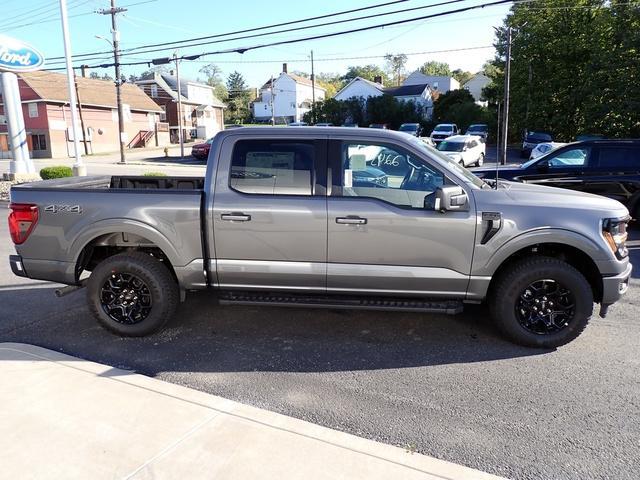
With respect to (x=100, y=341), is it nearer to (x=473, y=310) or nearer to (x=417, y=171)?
(x=417, y=171)

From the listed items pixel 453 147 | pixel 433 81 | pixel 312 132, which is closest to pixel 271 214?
pixel 312 132

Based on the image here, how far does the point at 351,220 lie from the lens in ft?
13.5

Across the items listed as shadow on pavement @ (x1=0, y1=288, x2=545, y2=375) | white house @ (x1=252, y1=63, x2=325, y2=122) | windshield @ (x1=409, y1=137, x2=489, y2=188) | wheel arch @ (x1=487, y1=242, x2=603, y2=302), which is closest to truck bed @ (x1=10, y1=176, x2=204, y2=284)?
shadow on pavement @ (x1=0, y1=288, x2=545, y2=375)

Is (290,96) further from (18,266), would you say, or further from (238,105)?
(18,266)

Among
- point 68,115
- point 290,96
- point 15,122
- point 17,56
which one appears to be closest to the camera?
point 17,56

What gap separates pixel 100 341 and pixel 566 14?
3898 cm

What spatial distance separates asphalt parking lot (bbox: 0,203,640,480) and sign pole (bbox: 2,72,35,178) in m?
16.5

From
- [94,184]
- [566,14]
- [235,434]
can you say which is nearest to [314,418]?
[235,434]

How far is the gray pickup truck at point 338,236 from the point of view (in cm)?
409

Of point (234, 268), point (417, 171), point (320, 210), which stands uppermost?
point (417, 171)

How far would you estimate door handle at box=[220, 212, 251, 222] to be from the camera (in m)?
4.24

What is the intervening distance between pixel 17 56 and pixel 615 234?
2044 cm

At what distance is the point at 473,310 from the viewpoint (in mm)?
5250

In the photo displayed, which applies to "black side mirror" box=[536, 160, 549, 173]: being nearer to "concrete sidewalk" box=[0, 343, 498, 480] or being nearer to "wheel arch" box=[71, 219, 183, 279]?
"wheel arch" box=[71, 219, 183, 279]
